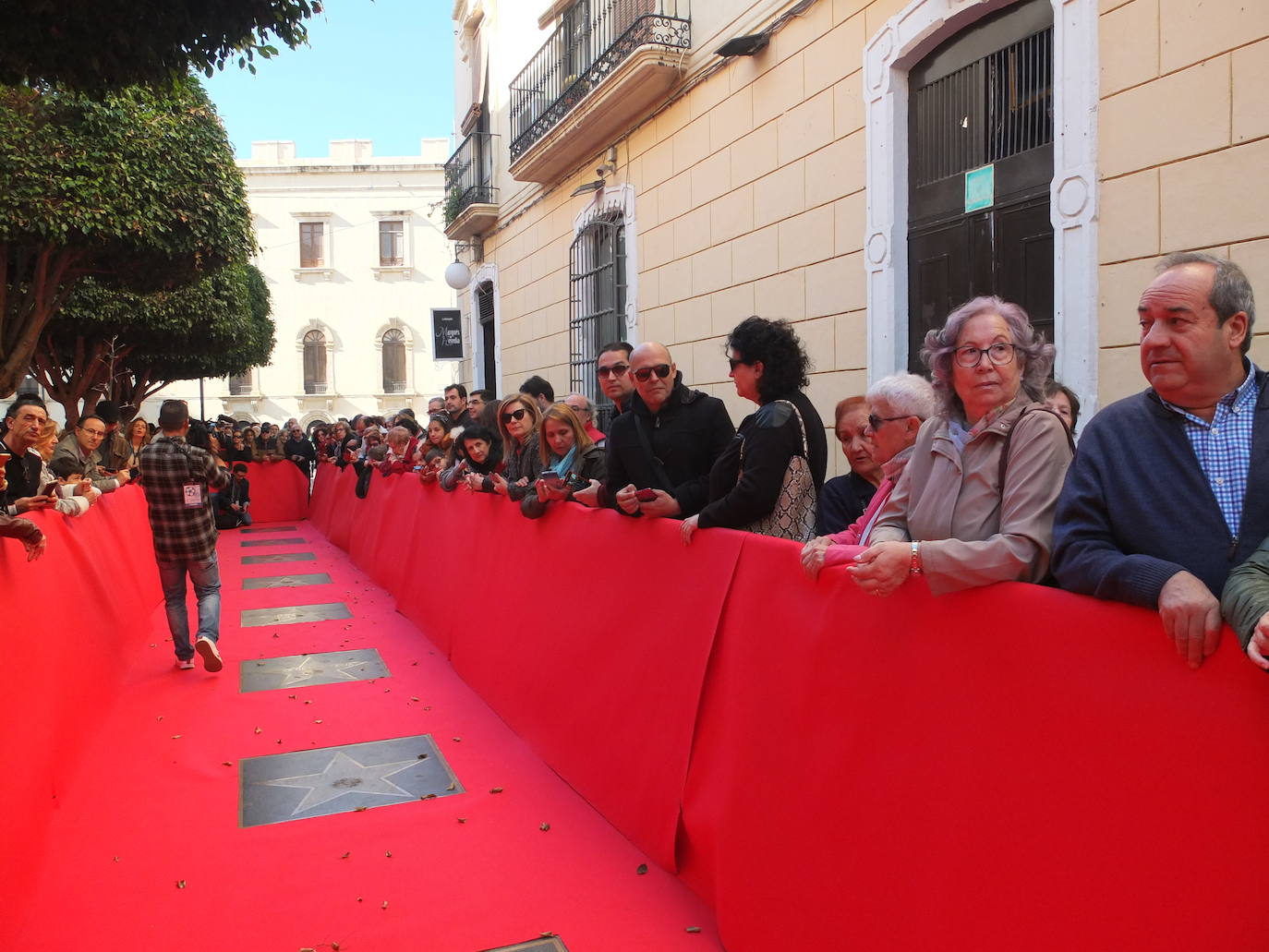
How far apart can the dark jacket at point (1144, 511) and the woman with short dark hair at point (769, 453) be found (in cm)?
160

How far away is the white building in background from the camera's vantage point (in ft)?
133

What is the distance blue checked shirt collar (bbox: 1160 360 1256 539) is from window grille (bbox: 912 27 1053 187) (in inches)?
180

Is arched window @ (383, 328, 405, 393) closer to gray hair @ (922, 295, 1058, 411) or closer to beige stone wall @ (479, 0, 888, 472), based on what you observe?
beige stone wall @ (479, 0, 888, 472)

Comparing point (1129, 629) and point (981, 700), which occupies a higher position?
point (1129, 629)

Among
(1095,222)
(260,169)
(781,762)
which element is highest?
(260,169)

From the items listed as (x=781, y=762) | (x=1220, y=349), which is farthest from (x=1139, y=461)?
(x=781, y=762)

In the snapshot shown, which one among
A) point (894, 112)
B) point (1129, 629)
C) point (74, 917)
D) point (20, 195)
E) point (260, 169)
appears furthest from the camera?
point (260, 169)

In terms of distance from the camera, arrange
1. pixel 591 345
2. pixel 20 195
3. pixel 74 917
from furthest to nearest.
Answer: pixel 591 345, pixel 20 195, pixel 74 917

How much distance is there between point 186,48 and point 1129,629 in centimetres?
579


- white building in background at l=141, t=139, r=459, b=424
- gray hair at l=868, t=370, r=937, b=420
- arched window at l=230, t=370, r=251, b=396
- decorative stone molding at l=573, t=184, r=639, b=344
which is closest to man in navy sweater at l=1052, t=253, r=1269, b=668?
gray hair at l=868, t=370, r=937, b=420

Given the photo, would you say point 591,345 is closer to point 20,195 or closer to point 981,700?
point 20,195

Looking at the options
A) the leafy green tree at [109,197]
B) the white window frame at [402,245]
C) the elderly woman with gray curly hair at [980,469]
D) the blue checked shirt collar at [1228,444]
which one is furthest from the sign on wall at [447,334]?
the white window frame at [402,245]

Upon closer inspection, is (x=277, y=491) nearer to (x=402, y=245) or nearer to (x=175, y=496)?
(x=175, y=496)

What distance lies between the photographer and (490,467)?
7723 millimetres
